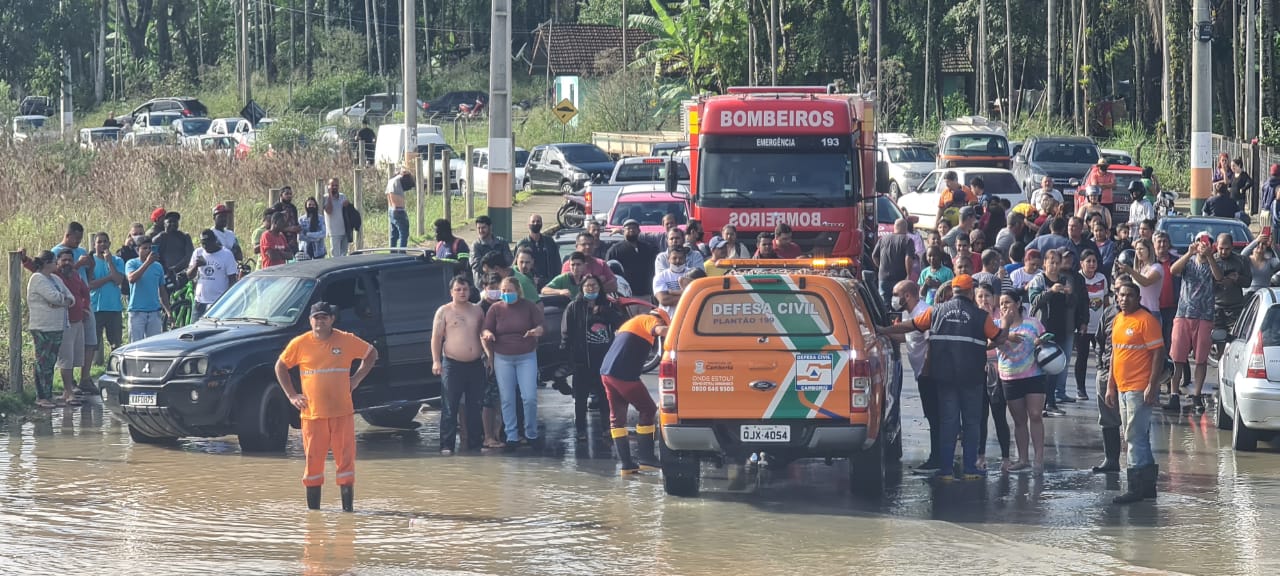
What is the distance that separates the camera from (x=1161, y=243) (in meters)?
17.7

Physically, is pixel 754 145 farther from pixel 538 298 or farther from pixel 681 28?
pixel 681 28

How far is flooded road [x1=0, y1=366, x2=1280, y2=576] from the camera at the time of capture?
10.4 m

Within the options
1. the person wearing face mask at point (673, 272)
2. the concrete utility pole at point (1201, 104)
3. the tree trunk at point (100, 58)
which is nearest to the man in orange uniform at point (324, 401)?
the person wearing face mask at point (673, 272)

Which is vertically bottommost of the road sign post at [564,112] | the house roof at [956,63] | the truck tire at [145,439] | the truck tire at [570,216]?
the truck tire at [145,439]

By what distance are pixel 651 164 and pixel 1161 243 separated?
61.2 feet

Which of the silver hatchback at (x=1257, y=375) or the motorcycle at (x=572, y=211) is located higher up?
the motorcycle at (x=572, y=211)

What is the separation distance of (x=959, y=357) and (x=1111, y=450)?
5.14 ft

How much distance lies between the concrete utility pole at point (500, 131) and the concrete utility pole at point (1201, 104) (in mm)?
9623

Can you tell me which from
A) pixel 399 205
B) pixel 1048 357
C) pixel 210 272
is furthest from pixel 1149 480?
pixel 399 205

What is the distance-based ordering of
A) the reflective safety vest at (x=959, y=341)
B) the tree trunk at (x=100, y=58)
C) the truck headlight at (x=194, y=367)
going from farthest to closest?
the tree trunk at (x=100, y=58) → the truck headlight at (x=194, y=367) → the reflective safety vest at (x=959, y=341)

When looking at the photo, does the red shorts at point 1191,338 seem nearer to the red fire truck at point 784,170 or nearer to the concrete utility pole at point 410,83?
the red fire truck at point 784,170

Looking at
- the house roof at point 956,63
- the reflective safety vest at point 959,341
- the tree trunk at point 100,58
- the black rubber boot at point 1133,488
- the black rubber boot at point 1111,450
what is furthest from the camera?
the tree trunk at point 100,58

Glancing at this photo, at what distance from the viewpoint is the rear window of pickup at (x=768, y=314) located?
12000mm

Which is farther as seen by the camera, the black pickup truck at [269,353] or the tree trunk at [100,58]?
the tree trunk at [100,58]
